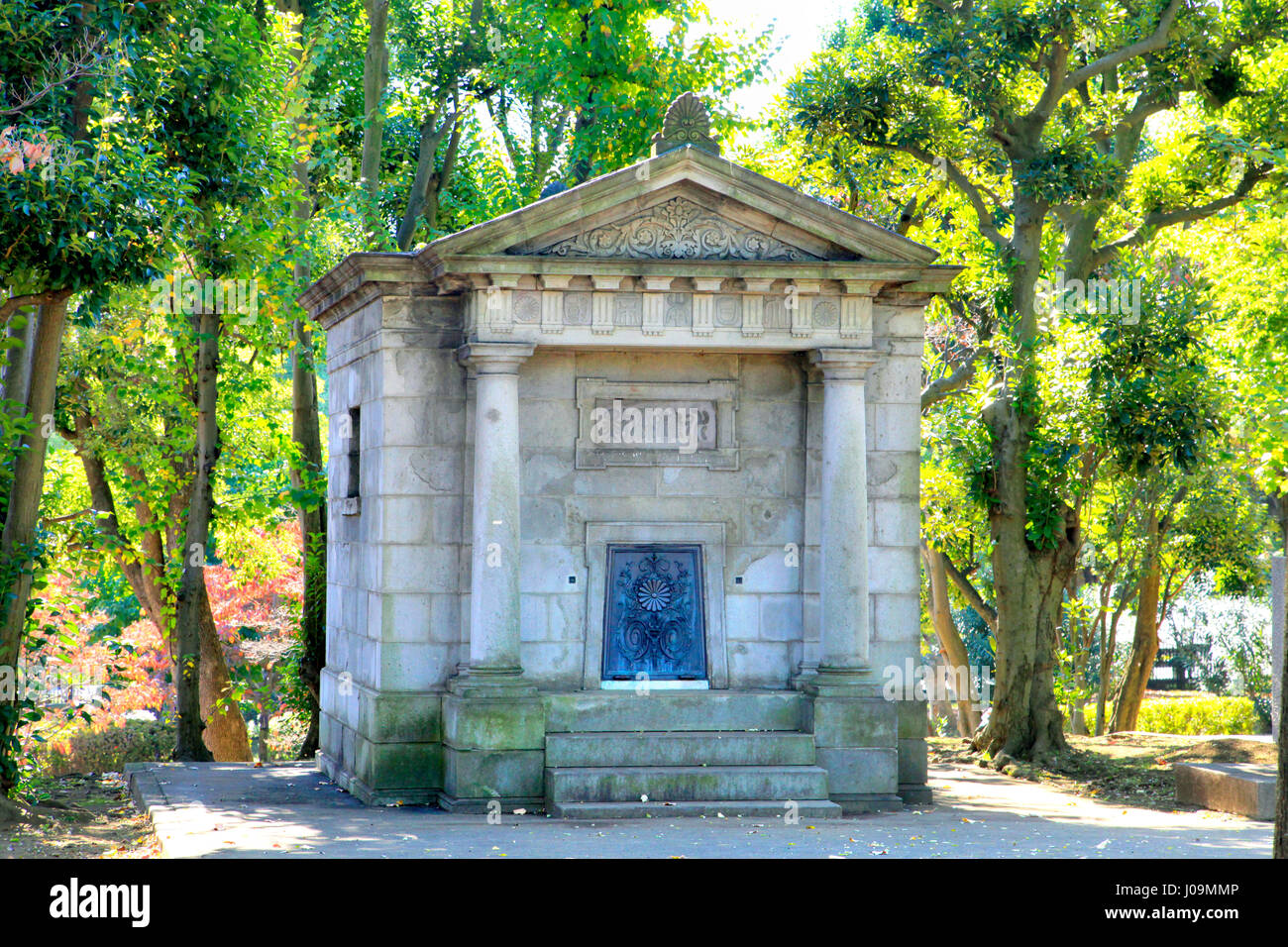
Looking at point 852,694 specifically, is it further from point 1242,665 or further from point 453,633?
point 1242,665

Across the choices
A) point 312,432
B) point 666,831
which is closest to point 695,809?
point 666,831

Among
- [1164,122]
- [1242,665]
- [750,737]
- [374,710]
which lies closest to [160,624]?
[374,710]

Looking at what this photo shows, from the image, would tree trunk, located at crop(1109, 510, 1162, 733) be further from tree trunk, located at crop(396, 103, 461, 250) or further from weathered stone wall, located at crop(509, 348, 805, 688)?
tree trunk, located at crop(396, 103, 461, 250)

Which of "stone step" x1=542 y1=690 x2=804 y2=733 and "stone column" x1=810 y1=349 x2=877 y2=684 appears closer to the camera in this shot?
"stone step" x1=542 y1=690 x2=804 y2=733

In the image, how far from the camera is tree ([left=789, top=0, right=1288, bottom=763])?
Answer: 15.4 m

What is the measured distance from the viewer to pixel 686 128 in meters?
12.3

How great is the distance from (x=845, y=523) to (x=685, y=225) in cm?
293

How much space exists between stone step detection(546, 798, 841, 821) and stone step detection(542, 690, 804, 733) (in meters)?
0.87

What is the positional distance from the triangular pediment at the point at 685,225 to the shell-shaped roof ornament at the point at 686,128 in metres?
0.72

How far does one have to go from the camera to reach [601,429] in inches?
479

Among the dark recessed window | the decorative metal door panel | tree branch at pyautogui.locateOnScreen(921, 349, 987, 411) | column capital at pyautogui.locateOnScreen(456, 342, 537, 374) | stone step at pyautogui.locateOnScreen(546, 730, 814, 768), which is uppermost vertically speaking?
tree branch at pyautogui.locateOnScreen(921, 349, 987, 411)

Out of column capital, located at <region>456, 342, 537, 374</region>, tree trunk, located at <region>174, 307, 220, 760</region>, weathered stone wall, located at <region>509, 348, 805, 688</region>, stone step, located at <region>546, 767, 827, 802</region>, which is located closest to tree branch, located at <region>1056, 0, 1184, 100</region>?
weathered stone wall, located at <region>509, 348, 805, 688</region>

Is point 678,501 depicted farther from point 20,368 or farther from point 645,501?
point 20,368

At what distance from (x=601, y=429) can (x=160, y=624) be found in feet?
40.9
